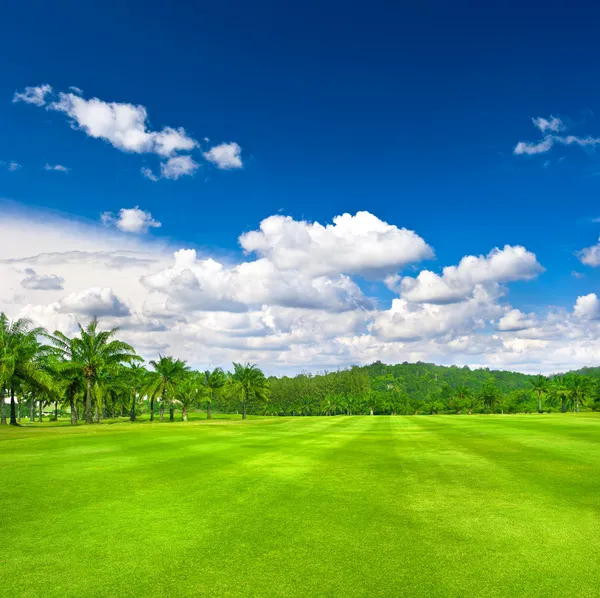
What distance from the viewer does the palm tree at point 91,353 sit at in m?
59.5

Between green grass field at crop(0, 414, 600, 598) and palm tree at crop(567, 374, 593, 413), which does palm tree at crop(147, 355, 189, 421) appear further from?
palm tree at crop(567, 374, 593, 413)

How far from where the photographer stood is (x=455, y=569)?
829cm

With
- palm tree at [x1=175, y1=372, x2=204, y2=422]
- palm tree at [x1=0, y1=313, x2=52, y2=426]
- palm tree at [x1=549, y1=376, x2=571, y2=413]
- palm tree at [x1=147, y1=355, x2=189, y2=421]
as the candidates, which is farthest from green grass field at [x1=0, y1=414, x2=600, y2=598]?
palm tree at [x1=549, y1=376, x2=571, y2=413]

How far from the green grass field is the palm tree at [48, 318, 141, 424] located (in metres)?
44.0

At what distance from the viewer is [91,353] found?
200ft

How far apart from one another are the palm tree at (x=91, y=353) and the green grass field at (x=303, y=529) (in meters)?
44.0

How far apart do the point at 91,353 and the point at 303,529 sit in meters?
58.2

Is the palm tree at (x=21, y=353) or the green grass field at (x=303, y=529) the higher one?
the palm tree at (x=21, y=353)

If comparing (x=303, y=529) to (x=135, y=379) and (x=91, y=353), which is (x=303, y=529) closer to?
(x=91, y=353)

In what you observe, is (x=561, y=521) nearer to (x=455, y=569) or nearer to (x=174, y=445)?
(x=455, y=569)

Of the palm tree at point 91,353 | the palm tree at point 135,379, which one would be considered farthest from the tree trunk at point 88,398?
the palm tree at point 135,379

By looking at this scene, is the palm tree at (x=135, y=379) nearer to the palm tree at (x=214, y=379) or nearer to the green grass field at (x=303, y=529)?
the palm tree at (x=214, y=379)

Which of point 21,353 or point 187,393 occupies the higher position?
point 21,353

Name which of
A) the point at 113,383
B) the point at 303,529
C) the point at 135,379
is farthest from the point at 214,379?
the point at 303,529
